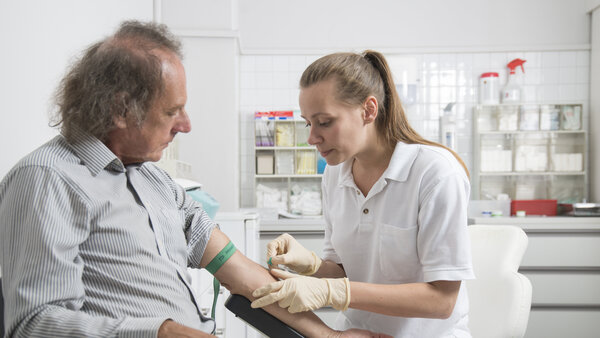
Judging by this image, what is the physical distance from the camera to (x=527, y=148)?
3.41m

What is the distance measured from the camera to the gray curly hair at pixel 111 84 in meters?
0.86

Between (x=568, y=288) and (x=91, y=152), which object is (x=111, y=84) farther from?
(x=568, y=288)

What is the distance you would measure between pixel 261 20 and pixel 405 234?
2.87m

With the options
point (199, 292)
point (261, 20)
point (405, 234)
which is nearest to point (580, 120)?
point (261, 20)

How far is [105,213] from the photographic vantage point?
849 mm

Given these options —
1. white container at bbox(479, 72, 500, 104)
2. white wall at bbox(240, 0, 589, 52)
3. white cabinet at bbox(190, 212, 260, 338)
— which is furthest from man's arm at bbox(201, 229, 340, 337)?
white container at bbox(479, 72, 500, 104)

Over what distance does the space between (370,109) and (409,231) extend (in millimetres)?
363

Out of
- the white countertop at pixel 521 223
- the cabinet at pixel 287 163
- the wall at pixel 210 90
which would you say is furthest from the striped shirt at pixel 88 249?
the cabinet at pixel 287 163

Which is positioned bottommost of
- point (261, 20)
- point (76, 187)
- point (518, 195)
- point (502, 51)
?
point (518, 195)

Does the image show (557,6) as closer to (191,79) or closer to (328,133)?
(191,79)

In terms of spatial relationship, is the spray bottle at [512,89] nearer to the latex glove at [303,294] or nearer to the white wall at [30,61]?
the latex glove at [303,294]

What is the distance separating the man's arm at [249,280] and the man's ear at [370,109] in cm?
53

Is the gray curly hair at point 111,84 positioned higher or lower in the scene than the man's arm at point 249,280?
higher

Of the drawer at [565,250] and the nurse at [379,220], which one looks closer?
the nurse at [379,220]
